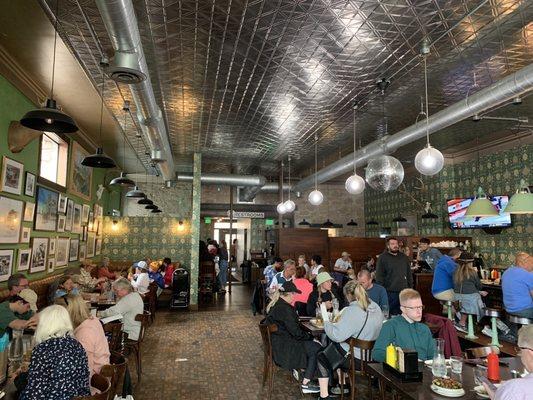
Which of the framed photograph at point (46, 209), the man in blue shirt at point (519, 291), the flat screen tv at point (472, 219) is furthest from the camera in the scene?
the flat screen tv at point (472, 219)

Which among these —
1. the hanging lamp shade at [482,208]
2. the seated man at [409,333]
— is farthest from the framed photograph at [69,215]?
the hanging lamp shade at [482,208]

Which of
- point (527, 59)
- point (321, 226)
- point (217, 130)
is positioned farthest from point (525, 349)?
point (321, 226)

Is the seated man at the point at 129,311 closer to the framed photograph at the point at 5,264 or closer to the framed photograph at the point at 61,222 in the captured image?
the framed photograph at the point at 5,264

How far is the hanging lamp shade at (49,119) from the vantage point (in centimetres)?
313

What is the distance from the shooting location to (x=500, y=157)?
9.27 meters

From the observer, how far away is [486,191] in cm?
971

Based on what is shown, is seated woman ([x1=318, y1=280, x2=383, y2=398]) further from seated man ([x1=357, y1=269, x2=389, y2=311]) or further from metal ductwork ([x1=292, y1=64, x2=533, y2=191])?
metal ductwork ([x1=292, y1=64, x2=533, y2=191])

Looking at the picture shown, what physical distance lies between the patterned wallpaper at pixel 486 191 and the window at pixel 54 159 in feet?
32.3

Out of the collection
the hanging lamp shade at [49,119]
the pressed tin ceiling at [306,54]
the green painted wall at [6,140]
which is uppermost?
the pressed tin ceiling at [306,54]

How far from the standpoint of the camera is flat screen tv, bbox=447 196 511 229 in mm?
8797

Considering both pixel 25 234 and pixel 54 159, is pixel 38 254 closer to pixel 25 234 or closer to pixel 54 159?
pixel 25 234

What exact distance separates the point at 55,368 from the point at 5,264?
3965 mm

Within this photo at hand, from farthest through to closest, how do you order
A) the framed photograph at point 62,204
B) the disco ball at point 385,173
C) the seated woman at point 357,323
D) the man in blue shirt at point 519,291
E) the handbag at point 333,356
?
the framed photograph at point 62,204
the disco ball at point 385,173
the man in blue shirt at point 519,291
the handbag at point 333,356
the seated woman at point 357,323

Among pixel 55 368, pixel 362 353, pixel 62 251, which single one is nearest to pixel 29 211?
pixel 62 251
